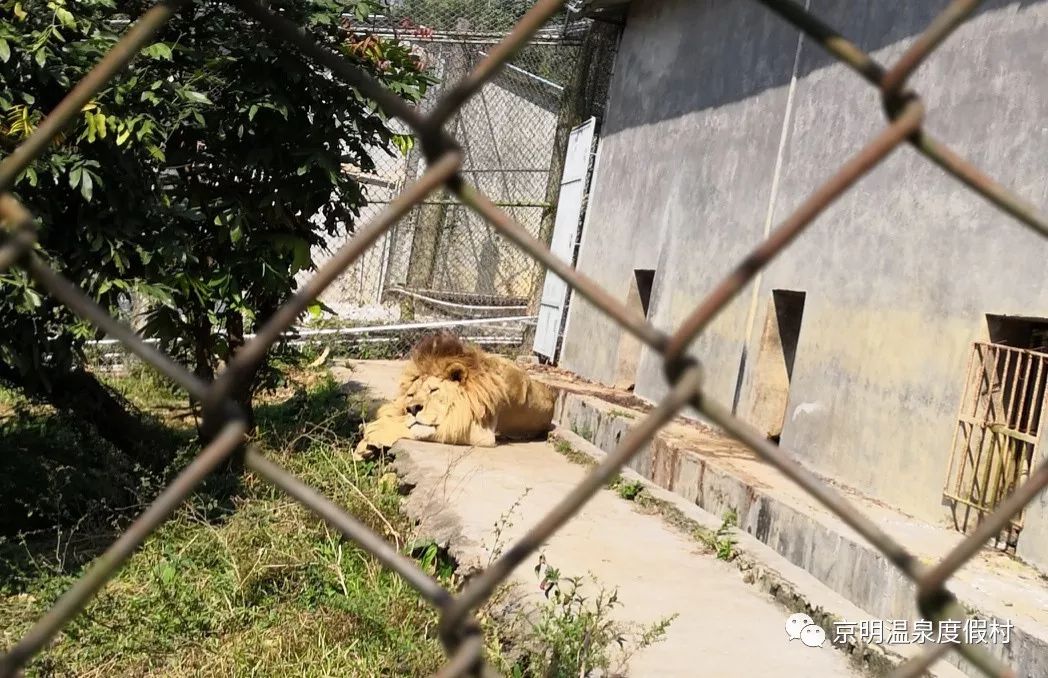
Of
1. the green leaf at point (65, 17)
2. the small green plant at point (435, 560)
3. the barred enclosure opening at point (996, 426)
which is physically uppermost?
the green leaf at point (65, 17)

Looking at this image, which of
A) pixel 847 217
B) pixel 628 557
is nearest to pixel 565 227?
pixel 847 217

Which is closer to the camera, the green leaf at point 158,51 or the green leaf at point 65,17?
the green leaf at point 65,17

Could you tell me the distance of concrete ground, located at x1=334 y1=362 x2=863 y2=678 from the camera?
3658mm

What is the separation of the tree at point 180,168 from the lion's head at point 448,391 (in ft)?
3.45

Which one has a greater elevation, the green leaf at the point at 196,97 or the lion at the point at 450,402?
the green leaf at the point at 196,97

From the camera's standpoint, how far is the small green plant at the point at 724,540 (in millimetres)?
4879

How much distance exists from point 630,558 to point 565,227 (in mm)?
6794

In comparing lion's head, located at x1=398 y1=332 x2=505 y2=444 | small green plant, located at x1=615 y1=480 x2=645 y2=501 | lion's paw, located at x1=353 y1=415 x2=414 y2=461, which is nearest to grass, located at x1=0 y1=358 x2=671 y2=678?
lion's paw, located at x1=353 y1=415 x2=414 y2=461

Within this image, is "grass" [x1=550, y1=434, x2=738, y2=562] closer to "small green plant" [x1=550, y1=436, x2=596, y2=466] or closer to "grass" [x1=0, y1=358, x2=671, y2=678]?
"small green plant" [x1=550, y1=436, x2=596, y2=466]

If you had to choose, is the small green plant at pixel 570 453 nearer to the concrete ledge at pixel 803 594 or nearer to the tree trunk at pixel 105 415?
the concrete ledge at pixel 803 594

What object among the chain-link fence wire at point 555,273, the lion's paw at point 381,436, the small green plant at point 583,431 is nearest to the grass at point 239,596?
the lion's paw at point 381,436

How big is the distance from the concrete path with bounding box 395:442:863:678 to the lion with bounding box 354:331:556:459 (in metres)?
0.15

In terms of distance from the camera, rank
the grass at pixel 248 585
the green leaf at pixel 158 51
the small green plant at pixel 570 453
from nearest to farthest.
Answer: the grass at pixel 248 585 < the green leaf at pixel 158 51 < the small green plant at pixel 570 453

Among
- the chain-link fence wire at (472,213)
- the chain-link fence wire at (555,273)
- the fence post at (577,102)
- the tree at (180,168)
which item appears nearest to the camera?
the chain-link fence wire at (555,273)
